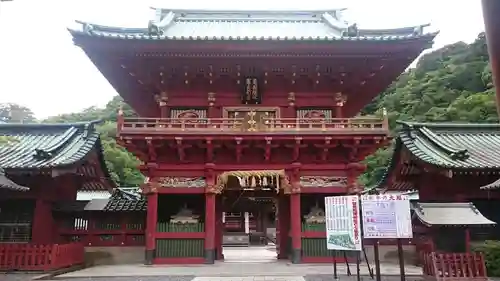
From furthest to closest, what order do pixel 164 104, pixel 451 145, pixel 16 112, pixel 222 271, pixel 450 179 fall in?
pixel 16 112
pixel 451 145
pixel 164 104
pixel 450 179
pixel 222 271

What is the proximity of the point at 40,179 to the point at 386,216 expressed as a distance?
11.6 m

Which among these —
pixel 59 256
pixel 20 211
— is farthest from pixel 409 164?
pixel 20 211

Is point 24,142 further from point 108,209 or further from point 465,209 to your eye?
point 465,209

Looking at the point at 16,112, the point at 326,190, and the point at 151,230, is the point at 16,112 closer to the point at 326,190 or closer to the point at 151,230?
the point at 151,230

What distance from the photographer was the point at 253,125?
14492mm

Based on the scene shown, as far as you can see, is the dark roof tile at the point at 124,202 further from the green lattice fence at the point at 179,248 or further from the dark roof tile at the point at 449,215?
the dark roof tile at the point at 449,215

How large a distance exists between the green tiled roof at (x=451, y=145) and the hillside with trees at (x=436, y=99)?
18.6m

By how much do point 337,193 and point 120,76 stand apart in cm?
967

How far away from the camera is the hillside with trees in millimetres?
36188

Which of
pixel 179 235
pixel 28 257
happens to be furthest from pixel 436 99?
pixel 28 257

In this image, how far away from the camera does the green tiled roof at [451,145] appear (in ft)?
45.6

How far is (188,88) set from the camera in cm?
1597

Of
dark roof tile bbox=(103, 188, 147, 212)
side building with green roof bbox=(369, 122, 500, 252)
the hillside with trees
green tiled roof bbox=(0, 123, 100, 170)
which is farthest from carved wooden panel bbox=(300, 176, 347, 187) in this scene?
the hillside with trees

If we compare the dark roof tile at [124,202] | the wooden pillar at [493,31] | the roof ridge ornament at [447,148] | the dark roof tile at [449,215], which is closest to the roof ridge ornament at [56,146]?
the dark roof tile at [124,202]
